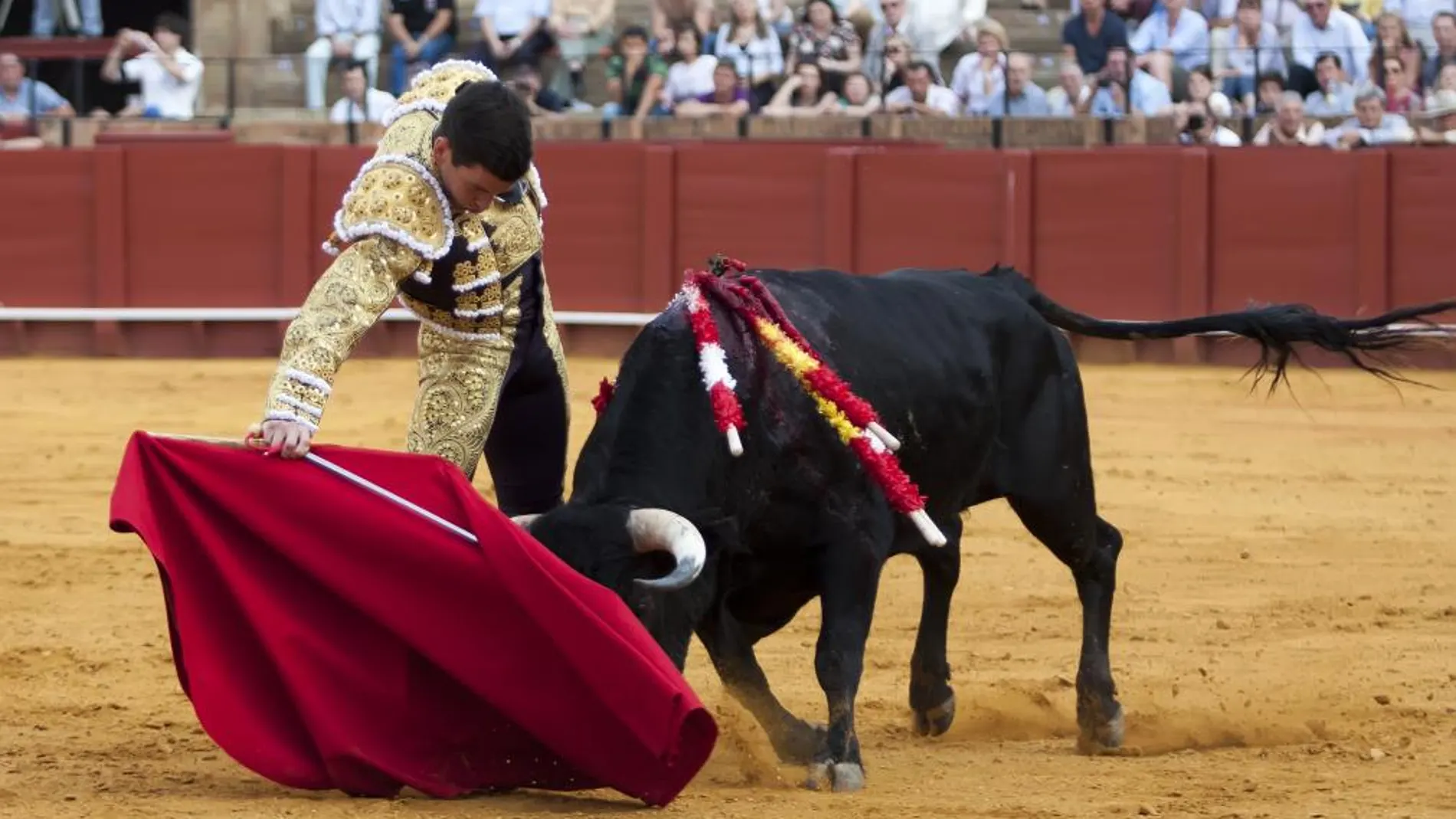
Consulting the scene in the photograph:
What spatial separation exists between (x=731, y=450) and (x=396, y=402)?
5911mm

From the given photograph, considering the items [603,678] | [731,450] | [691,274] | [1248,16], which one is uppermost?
[1248,16]

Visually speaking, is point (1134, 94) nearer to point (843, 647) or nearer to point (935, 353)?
point (935, 353)

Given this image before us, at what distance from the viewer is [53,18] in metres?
13.9

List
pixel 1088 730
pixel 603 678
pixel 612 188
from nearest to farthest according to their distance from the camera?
1. pixel 603 678
2. pixel 1088 730
3. pixel 612 188

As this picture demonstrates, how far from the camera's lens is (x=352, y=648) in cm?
380

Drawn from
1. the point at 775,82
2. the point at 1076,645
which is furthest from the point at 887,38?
the point at 1076,645

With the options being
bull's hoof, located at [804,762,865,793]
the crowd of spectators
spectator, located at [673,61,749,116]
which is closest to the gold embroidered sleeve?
bull's hoof, located at [804,762,865,793]

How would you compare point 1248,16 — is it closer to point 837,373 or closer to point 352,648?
point 837,373

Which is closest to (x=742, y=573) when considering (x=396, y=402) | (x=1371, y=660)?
(x=1371, y=660)

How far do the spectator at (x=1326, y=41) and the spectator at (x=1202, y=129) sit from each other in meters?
0.45

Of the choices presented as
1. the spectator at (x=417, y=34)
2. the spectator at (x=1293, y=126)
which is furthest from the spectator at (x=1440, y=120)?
the spectator at (x=417, y=34)

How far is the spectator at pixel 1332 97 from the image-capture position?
417 inches

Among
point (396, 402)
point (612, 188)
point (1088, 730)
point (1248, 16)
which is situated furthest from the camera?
point (612, 188)

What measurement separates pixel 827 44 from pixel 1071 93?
1.13 meters
